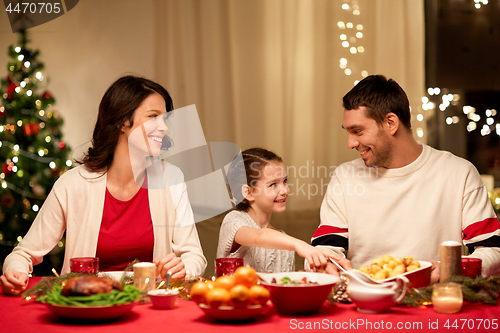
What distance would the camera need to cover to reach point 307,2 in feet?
13.4

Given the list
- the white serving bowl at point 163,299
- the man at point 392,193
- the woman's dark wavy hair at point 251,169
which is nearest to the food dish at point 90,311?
the white serving bowl at point 163,299

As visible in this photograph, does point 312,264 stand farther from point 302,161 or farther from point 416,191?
point 302,161

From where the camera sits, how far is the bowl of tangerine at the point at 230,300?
3.52ft

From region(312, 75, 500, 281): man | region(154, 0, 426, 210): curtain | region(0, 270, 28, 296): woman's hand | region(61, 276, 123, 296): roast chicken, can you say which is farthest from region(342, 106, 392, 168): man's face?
region(154, 0, 426, 210): curtain

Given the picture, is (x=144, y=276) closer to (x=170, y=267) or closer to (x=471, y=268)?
(x=170, y=267)

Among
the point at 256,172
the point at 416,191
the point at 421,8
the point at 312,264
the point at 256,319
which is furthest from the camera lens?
the point at 421,8

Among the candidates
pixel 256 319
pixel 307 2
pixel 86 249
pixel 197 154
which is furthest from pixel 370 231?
pixel 307 2

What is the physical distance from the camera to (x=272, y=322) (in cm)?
111

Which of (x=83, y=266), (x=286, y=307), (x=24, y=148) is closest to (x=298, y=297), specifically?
(x=286, y=307)

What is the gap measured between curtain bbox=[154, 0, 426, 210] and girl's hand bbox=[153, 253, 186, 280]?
246 cm

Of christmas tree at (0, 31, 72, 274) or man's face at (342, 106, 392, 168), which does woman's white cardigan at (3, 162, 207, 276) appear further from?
christmas tree at (0, 31, 72, 274)

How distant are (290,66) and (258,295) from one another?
128 inches

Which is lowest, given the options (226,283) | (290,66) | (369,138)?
(226,283)

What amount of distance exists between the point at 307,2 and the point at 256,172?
2.34 metres
